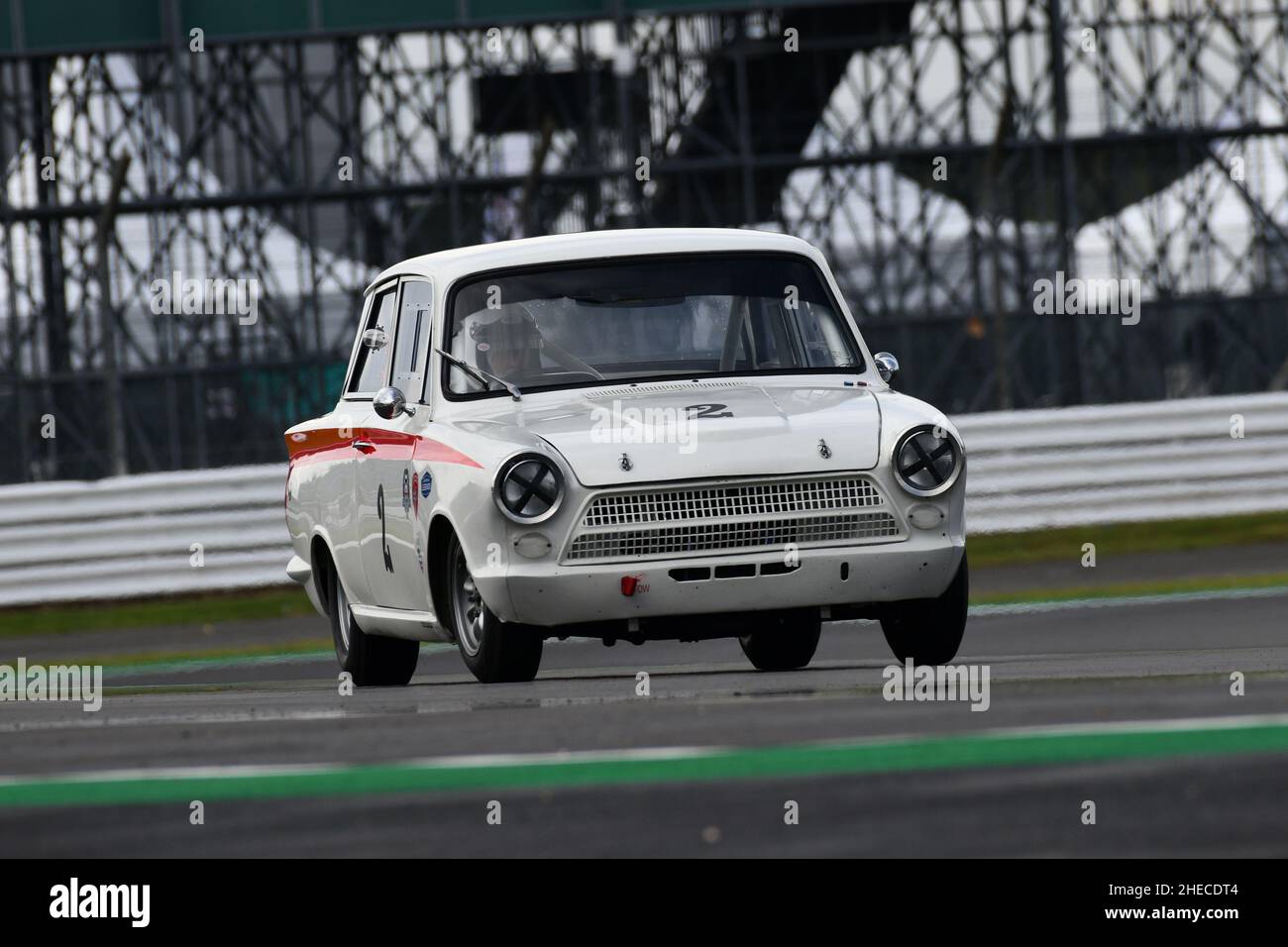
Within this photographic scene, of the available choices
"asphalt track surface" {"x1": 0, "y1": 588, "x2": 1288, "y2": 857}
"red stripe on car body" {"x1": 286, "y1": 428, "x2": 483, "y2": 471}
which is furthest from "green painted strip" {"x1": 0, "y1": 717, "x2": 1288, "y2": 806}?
"red stripe on car body" {"x1": 286, "y1": 428, "x2": 483, "y2": 471}

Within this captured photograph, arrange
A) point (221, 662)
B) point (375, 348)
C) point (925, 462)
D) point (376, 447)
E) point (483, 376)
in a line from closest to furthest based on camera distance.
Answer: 1. point (925, 462)
2. point (483, 376)
3. point (376, 447)
4. point (375, 348)
5. point (221, 662)

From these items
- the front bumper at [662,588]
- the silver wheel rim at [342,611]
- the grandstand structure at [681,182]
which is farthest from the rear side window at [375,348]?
the grandstand structure at [681,182]

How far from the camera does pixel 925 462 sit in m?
7.88

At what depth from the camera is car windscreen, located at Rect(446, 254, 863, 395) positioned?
8539 millimetres

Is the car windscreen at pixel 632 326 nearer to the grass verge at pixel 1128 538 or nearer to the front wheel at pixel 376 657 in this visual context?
the front wheel at pixel 376 657

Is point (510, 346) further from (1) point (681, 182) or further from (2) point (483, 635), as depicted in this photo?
(1) point (681, 182)

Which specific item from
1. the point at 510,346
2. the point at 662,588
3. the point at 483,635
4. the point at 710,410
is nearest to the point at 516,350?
the point at 510,346

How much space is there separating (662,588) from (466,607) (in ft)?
2.62

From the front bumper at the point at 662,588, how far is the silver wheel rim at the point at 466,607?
0.26m

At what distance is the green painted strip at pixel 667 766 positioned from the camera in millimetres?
4680

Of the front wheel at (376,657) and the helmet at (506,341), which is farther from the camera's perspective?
the front wheel at (376,657)

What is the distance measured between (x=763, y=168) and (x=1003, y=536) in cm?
2213
